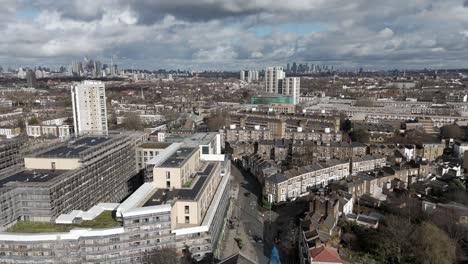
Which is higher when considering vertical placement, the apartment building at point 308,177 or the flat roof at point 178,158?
the flat roof at point 178,158

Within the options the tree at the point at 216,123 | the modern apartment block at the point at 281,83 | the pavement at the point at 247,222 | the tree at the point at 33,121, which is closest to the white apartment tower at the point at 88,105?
the tree at the point at 33,121

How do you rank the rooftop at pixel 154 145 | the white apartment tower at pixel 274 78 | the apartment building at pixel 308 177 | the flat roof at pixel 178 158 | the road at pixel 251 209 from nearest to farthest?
the road at pixel 251 209 → the flat roof at pixel 178 158 → the apartment building at pixel 308 177 → the rooftop at pixel 154 145 → the white apartment tower at pixel 274 78

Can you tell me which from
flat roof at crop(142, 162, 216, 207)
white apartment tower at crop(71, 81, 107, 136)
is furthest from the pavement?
white apartment tower at crop(71, 81, 107, 136)

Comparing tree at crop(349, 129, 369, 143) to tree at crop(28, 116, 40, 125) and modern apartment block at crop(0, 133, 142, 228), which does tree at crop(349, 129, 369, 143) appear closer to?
modern apartment block at crop(0, 133, 142, 228)

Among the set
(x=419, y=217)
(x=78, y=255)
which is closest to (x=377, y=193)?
(x=419, y=217)

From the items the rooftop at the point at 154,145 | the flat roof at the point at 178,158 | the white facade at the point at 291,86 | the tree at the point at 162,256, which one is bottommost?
the tree at the point at 162,256

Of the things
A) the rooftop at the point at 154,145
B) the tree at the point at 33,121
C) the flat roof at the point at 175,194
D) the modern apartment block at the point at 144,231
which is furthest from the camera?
the tree at the point at 33,121

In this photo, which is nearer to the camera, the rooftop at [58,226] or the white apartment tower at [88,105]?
the rooftop at [58,226]

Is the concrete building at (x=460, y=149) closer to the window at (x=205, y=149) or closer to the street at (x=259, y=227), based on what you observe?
the street at (x=259, y=227)
